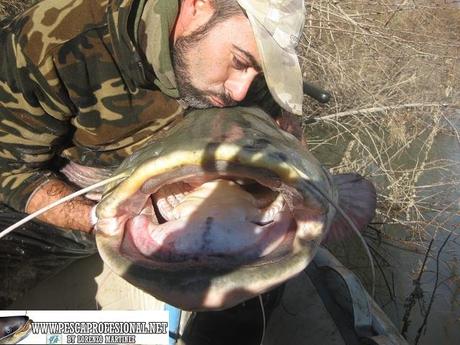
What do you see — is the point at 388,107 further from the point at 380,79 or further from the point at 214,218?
the point at 214,218

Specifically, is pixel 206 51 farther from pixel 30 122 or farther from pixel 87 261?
pixel 87 261

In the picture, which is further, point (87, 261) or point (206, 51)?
point (87, 261)

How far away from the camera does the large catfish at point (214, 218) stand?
45.9 inches

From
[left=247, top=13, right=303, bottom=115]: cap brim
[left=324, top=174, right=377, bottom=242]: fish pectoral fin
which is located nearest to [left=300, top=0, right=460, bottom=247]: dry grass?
[left=324, top=174, right=377, bottom=242]: fish pectoral fin

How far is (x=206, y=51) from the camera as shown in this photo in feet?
6.21

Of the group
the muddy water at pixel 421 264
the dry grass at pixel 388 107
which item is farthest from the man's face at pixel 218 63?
the dry grass at pixel 388 107

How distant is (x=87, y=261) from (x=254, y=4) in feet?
5.11

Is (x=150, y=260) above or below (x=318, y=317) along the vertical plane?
above

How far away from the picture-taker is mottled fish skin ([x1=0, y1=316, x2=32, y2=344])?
5.67ft

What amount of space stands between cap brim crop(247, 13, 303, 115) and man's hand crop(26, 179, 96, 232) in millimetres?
998

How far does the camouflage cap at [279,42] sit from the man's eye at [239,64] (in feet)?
0.40

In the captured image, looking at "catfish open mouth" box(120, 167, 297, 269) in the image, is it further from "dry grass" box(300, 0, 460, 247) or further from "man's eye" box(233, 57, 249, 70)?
"dry grass" box(300, 0, 460, 247)

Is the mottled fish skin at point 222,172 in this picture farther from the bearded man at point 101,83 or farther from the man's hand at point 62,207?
the man's hand at point 62,207

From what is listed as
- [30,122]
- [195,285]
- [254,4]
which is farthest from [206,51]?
[195,285]
